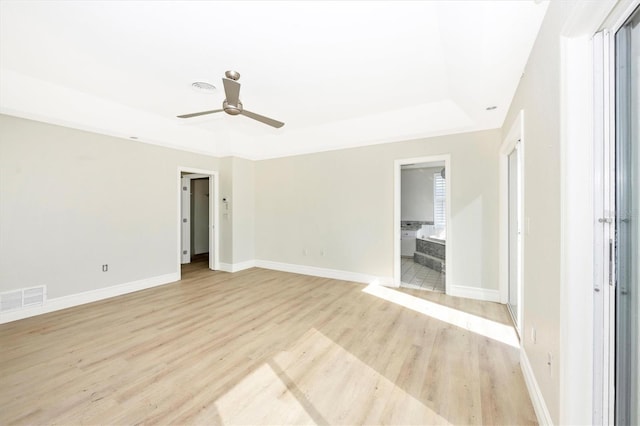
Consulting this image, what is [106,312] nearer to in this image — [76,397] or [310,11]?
[76,397]

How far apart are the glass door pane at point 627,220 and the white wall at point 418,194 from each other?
21.5ft

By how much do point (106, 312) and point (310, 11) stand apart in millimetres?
4207

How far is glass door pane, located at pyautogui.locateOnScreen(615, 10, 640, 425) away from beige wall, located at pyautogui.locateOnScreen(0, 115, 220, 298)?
17.6ft

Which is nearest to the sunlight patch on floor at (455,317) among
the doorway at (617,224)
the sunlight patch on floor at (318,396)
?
the sunlight patch on floor at (318,396)

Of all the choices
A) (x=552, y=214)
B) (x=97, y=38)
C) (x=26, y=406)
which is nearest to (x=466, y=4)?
(x=552, y=214)

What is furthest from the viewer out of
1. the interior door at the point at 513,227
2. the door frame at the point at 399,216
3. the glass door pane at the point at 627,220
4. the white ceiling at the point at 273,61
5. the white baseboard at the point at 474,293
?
the door frame at the point at 399,216

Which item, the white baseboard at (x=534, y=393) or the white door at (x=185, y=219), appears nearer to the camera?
the white baseboard at (x=534, y=393)

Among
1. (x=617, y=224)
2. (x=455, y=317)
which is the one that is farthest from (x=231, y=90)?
(x=455, y=317)

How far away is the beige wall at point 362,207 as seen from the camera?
377 centimetres

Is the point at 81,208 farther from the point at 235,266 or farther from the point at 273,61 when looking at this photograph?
the point at 273,61

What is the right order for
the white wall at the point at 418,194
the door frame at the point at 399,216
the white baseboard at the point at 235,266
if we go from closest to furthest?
the door frame at the point at 399,216, the white baseboard at the point at 235,266, the white wall at the point at 418,194

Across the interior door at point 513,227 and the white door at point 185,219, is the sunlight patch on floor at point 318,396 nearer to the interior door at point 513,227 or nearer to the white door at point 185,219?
the interior door at point 513,227

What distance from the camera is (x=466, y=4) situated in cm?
164

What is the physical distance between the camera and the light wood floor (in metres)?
1.73
